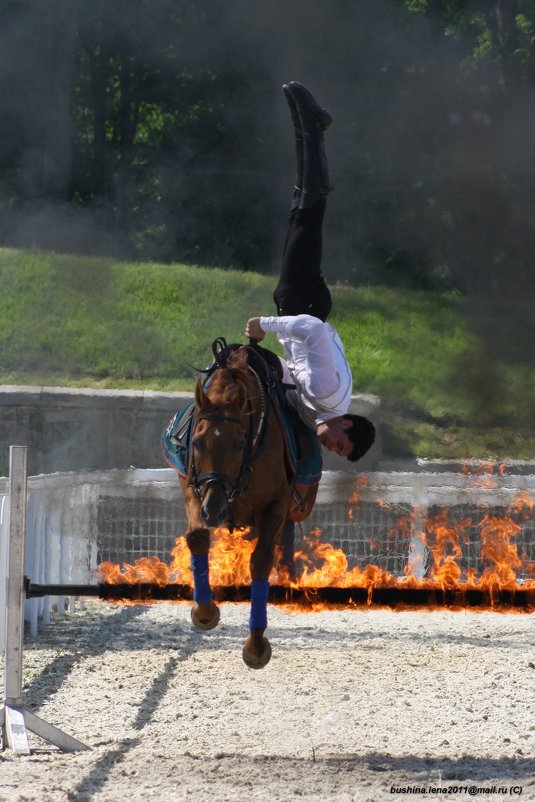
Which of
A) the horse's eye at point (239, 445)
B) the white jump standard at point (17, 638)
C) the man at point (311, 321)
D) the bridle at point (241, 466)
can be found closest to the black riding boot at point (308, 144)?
the man at point (311, 321)

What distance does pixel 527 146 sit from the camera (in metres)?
17.3

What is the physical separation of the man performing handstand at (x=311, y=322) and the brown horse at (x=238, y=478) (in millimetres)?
251

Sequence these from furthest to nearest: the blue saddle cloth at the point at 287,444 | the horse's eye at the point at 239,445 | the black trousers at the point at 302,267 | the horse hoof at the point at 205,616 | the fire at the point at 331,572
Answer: the black trousers at the point at 302,267 < the blue saddle cloth at the point at 287,444 < the fire at the point at 331,572 < the horse hoof at the point at 205,616 < the horse's eye at the point at 239,445

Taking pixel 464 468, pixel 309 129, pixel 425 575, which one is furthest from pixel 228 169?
pixel 309 129

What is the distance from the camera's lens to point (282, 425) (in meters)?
5.35

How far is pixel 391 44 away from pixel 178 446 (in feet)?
44.4

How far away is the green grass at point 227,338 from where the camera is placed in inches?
567

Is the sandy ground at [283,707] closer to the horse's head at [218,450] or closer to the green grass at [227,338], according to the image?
the horse's head at [218,450]

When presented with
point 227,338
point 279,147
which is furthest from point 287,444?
point 279,147

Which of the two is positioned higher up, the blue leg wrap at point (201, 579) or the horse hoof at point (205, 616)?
the blue leg wrap at point (201, 579)

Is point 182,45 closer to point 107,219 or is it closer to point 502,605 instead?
point 107,219

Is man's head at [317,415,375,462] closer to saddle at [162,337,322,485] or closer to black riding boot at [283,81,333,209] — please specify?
saddle at [162,337,322,485]

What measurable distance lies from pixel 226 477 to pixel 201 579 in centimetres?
56

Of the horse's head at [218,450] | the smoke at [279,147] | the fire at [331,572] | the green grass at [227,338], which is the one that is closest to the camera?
the horse's head at [218,450]
